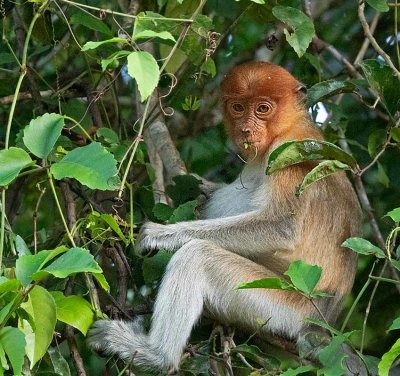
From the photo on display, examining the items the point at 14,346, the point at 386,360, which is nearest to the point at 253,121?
the point at 386,360

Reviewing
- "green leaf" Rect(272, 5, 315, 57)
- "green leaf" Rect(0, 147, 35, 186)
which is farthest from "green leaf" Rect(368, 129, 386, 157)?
"green leaf" Rect(0, 147, 35, 186)

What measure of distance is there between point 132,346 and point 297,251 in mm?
1414

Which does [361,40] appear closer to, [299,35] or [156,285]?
[299,35]

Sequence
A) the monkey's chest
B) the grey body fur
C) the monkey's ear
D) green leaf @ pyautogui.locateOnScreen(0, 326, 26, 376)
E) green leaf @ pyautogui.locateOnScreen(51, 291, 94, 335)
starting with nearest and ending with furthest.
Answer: green leaf @ pyautogui.locateOnScreen(0, 326, 26, 376)
green leaf @ pyautogui.locateOnScreen(51, 291, 94, 335)
the grey body fur
the monkey's ear
the monkey's chest

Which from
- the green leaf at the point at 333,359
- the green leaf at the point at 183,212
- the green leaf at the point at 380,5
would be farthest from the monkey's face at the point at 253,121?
the green leaf at the point at 333,359

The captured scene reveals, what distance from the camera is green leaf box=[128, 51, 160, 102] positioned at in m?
4.42

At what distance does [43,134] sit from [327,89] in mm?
2682

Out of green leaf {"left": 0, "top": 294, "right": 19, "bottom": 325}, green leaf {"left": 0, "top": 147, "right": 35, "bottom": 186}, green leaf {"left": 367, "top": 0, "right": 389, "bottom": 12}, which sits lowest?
green leaf {"left": 0, "top": 294, "right": 19, "bottom": 325}

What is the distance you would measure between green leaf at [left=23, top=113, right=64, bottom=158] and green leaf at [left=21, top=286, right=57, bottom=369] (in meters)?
0.71

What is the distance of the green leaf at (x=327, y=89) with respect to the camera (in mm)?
6586

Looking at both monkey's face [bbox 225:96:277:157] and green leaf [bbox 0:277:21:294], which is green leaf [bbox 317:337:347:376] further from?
monkey's face [bbox 225:96:277:157]

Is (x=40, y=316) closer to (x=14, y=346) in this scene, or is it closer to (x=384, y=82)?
(x=14, y=346)

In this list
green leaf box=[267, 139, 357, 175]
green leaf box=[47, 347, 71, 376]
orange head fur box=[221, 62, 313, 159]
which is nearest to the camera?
green leaf box=[47, 347, 71, 376]

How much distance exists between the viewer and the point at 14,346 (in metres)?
3.82
